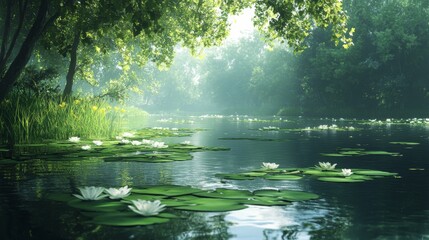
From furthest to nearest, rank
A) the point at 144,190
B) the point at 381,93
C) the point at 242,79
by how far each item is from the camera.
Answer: the point at 242,79 < the point at 381,93 < the point at 144,190

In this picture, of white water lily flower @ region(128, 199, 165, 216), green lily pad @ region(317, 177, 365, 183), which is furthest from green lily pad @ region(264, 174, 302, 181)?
white water lily flower @ region(128, 199, 165, 216)

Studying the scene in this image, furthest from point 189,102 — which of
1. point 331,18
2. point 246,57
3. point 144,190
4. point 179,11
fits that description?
point 144,190

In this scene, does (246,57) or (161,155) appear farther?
(246,57)

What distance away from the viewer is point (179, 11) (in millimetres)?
23438

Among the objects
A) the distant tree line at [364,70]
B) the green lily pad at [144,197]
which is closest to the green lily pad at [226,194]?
the green lily pad at [144,197]

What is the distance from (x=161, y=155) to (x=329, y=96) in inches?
1955

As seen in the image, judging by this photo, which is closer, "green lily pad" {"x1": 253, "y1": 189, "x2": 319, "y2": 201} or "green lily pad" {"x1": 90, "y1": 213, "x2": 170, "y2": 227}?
"green lily pad" {"x1": 90, "y1": 213, "x2": 170, "y2": 227}

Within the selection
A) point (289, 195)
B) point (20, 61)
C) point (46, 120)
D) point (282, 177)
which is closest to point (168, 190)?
point (289, 195)

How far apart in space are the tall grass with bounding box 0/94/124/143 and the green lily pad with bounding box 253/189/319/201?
9.04m

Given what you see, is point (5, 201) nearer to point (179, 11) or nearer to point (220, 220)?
point (220, 220)

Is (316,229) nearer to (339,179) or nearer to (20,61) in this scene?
(339,179)

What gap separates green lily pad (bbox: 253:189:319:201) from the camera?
219 inches

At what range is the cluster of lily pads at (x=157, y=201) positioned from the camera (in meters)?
4.41

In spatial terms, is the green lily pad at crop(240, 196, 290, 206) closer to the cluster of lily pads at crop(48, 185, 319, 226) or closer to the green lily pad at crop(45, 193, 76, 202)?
the cluster of lily pads at crop(48, 185, 319, 226)
